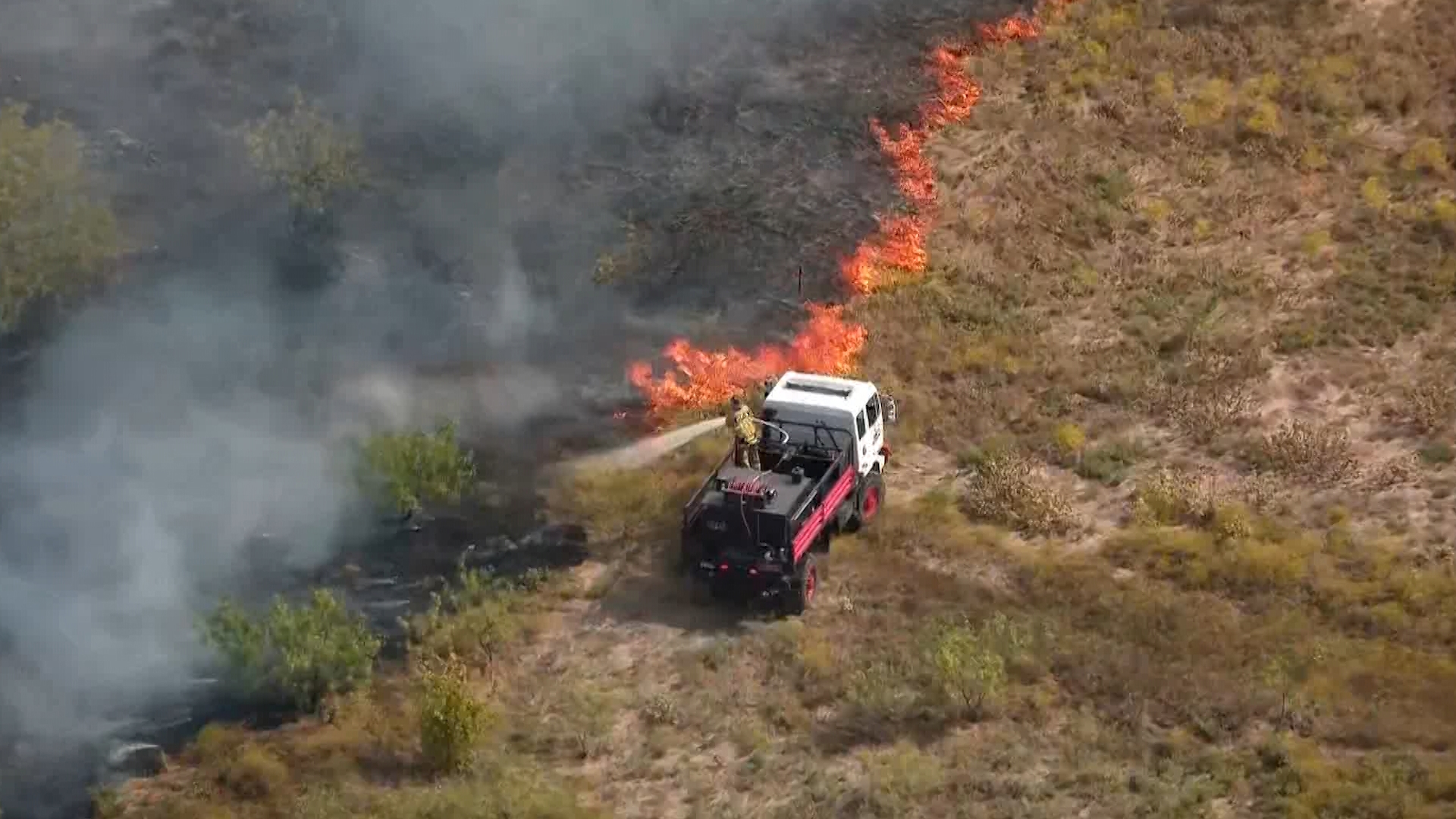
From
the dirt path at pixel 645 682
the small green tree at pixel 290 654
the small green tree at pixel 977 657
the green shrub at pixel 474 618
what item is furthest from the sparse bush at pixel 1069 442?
the small green tree at pixel 290 654

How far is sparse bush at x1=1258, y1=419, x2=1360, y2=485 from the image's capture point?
3175 centimetres

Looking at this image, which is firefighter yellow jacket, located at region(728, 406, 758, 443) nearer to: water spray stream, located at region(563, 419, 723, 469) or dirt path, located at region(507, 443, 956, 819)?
dirt path, located at region(507, 443, 956, 819)

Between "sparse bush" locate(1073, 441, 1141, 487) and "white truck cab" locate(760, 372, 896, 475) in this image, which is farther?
"sparse bush" locate(1073, 441, 1141, 487)

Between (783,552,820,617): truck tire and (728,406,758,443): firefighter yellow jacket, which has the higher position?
(728,406,758,443): firefighter yellow jacket

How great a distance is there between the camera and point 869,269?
37.9 meters

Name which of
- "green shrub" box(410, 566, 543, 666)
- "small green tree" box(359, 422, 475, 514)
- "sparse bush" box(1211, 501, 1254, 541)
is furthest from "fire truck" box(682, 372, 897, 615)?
"sparse bush" box(1211, 501, 1254, 541)

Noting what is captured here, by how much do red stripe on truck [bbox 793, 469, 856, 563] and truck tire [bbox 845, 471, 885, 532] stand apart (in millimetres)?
562

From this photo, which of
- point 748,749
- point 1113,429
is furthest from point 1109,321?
point 748,749

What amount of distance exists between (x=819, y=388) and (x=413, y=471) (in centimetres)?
696

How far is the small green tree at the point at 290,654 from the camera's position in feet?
84.5

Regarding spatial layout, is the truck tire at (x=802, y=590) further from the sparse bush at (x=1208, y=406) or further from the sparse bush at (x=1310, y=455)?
the sparse bush at (x=1310, y=455)

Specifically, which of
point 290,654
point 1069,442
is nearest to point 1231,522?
point 1069,442

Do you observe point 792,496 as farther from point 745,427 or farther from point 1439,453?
point 1439,453

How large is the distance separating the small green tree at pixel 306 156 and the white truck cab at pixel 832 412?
1286 centimetres
